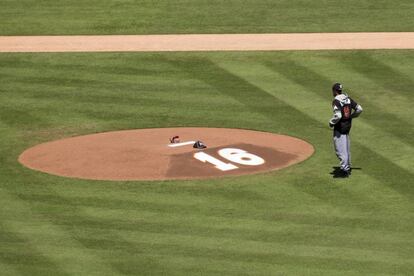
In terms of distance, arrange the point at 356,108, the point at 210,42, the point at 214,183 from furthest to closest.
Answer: the point at 210,42 < the point at 356,108 < the point at 214,183

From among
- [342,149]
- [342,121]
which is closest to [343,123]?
[342,121]

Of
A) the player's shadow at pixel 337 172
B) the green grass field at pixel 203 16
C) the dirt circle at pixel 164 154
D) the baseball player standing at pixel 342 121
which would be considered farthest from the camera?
the green grass field at pixel 203 16

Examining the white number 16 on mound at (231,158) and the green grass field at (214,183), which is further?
the white number 16 on mound at (231,158)

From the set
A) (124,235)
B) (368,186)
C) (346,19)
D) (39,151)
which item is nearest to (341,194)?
(368,186)

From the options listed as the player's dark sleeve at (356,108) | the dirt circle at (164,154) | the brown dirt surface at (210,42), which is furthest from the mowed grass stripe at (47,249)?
the brown dirt surface at (210,42)

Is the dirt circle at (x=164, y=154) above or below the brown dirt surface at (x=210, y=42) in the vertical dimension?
below

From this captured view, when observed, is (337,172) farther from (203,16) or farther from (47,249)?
(203,16)

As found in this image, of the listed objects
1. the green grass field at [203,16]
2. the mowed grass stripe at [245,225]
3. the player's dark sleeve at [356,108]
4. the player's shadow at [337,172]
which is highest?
the green grass field at [203,16]

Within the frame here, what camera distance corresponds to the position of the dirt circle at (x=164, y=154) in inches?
1133

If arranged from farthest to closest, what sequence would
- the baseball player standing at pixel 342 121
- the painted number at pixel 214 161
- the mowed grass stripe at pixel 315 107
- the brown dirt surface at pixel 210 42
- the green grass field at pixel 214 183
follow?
the brown dirt surface at pixel 210 42, the mowed grass stripe at pixel 315 107, the painted number at pixel 214 161, the baseball player standing at pixel 342 121, the green grass field at pixel 214 183

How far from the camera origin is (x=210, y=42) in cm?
4144

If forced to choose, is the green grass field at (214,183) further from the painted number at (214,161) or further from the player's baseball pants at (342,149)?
the painted number at (214,161)

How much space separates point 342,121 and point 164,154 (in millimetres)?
4399

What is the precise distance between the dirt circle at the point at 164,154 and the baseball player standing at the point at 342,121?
155cm
